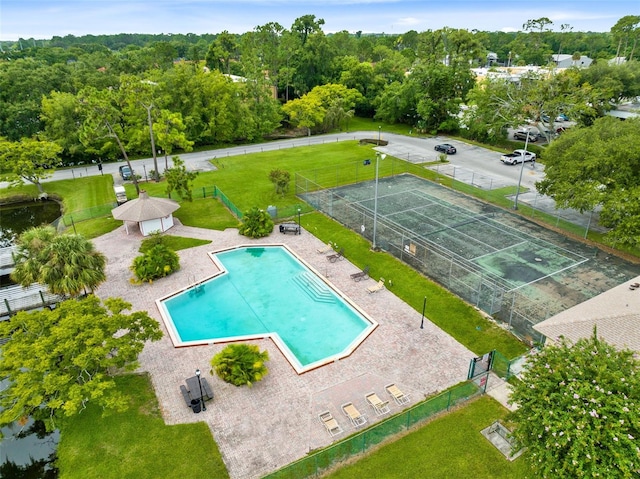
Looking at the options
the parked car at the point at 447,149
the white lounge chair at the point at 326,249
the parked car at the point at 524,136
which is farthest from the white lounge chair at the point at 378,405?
the parked car at the point at 524,136

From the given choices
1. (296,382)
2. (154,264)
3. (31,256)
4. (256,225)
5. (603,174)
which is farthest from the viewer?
(256,225)

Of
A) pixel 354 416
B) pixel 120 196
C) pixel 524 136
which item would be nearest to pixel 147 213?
pixel 120 196

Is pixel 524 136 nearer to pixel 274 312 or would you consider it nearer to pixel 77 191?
pixel 274 312

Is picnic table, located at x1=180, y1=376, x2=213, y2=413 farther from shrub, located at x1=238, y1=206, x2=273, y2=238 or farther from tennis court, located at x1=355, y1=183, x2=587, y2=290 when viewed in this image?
tennis court, located at x1=355, y1=183, x2=587, y2=290

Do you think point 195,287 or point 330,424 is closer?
point 330,424

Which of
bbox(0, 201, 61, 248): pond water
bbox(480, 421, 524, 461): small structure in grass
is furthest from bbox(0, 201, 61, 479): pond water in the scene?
bbox(0, 201, 61, 248): pond water

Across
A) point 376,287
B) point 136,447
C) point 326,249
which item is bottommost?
point 136,447
